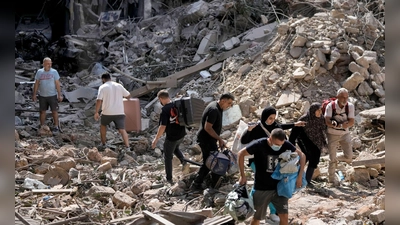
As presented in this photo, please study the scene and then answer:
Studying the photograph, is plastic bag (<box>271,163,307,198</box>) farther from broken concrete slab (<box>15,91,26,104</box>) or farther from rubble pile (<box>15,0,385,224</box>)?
broken concrete slab (<box>15,91,26,104</box>)

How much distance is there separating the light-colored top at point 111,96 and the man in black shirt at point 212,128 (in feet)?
8.96

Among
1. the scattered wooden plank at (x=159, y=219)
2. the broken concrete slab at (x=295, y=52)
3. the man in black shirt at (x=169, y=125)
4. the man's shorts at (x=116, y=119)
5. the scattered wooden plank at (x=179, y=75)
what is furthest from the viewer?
the scattered wooden plank at (x=179, y=75)

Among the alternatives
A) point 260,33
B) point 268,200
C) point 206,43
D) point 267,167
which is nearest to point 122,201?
point 268,200

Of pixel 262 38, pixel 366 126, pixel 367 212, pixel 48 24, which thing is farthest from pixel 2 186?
pixel 48 24

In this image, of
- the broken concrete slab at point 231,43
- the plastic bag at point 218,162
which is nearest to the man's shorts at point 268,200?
the plastic bag at point 218,162

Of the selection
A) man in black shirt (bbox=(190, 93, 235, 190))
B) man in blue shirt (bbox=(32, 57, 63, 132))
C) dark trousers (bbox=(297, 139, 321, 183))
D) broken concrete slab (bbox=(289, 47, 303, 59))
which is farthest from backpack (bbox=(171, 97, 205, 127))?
broken concrete slab (bbox=(289, 47, 303, 59))

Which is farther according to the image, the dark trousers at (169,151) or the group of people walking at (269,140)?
the dark trousers at (169,151)

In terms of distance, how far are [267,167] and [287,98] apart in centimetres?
584

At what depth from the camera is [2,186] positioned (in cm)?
204

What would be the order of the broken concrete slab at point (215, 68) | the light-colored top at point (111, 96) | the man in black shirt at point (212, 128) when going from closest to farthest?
1. the man in black shirt at point (212, 128)
2. the light-colored top at point (111, 96)
3. the broken concrete slab at point (215, 68)

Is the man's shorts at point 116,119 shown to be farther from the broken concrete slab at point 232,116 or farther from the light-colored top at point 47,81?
the broken concrete slab at point 232,116

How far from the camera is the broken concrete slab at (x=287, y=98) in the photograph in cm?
1174

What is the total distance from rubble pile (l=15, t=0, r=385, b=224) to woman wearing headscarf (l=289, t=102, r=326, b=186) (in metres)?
Answer: 0.60

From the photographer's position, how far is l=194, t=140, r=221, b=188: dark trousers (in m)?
8.05
